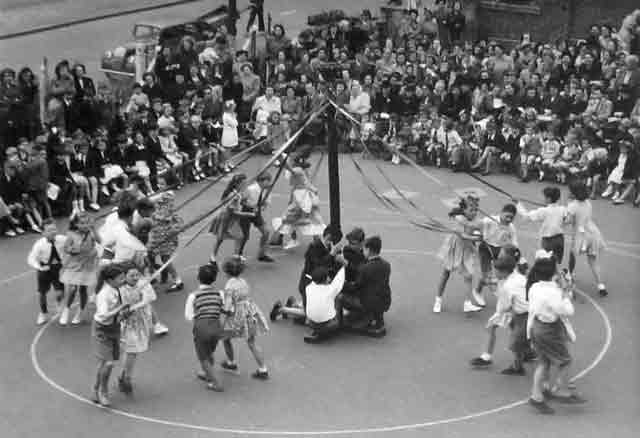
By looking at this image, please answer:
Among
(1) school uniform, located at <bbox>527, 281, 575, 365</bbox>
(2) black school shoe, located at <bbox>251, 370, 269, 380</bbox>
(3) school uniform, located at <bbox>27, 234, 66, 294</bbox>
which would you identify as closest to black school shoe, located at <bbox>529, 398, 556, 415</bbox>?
(1) school uniform, located at <bbox>527, 281, 575, 365</bbox>

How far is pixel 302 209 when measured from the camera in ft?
51.7

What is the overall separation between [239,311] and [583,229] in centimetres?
477

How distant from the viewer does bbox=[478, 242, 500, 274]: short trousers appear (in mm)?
14094

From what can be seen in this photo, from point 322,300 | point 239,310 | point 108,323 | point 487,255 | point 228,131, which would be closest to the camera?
point 108,323

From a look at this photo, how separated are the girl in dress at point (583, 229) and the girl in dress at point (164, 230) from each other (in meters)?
4.87

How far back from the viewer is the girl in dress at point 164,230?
47.5 feet

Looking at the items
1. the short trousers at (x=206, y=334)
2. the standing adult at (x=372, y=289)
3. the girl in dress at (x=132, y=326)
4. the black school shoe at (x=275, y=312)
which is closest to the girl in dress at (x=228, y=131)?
the black school shoe at (x=275, y=312)

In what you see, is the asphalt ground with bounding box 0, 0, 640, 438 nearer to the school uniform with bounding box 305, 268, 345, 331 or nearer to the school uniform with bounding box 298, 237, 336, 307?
the school uniform with bounding box 305, 268, 345, 331

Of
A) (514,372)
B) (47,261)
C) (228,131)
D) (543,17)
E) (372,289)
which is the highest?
(543,17)

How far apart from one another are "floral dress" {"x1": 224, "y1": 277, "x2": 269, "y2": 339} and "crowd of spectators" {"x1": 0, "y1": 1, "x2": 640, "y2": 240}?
5.02m

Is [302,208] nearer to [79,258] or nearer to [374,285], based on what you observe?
[374,285]

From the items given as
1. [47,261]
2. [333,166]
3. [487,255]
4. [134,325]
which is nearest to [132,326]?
[134,325]

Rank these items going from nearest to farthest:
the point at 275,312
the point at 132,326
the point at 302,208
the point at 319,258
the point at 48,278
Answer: the point at 132,326 → the point at 319,258 → the point at 48,278 → the point at 275,312 → the point at 302,208

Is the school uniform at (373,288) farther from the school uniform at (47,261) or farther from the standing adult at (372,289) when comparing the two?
the school uniform at (47,261)
